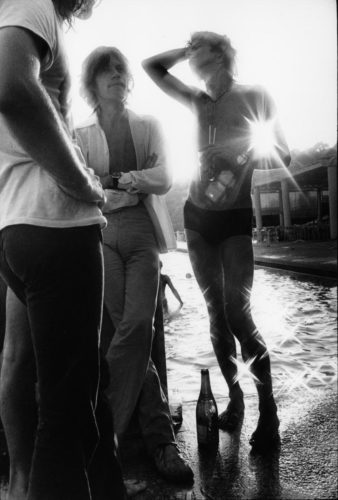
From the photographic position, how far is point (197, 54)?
232cm

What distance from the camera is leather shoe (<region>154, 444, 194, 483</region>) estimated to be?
185 cm

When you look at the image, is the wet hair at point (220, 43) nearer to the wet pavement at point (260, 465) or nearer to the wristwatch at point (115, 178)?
the wristwatch at point (115, 178)

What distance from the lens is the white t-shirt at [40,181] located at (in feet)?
3.53

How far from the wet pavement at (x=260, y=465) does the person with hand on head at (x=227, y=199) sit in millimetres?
110

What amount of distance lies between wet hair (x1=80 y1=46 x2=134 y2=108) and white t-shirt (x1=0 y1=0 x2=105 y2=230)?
0.91m

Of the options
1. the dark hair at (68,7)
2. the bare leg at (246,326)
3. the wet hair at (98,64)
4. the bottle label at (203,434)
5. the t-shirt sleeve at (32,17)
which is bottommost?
the bottle label at (203,434)

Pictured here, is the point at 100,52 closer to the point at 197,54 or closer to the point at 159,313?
the point at 197,54

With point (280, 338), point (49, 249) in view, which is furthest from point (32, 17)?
point (280, 338)

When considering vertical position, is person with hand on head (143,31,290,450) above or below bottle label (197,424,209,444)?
above

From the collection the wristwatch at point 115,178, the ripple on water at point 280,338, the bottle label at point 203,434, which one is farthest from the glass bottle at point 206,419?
the wristwatch at point 115,178

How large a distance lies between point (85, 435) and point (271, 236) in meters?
22.9

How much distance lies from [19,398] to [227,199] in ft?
4.63

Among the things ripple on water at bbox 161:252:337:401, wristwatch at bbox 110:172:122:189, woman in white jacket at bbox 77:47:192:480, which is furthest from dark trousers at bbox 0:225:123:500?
ripple on water at bbox 161:252:337:401

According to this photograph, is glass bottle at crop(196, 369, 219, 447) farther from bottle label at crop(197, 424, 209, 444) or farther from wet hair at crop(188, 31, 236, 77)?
wet hair at crop(188, 31, 236, 77)
